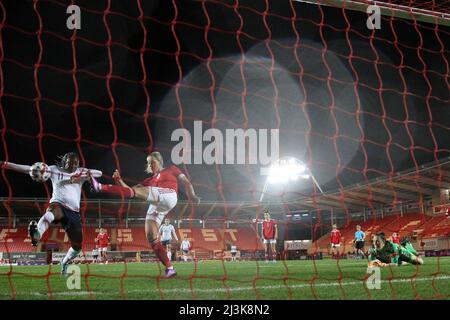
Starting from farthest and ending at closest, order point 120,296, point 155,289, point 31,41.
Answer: point 31,41 → point 155,289 → point 120,296

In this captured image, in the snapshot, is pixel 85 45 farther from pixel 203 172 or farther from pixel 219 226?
pixel 219 226

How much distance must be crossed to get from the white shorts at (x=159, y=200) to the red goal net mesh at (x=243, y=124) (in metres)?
0.79

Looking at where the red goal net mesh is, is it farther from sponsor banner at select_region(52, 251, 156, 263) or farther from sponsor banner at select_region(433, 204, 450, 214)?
sponsor banner at select_region(52, 251, 156, 263)

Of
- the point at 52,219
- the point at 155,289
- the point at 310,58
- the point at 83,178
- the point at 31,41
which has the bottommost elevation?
the point at 155,289

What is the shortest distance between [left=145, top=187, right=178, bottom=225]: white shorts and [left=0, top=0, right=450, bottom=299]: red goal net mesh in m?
0.79

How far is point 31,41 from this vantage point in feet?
53.7

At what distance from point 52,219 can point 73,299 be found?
1.81 meters

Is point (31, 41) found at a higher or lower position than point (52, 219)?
higher

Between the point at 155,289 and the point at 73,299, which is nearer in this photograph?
the point at 73,299

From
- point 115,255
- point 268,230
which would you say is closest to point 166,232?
point 268,230

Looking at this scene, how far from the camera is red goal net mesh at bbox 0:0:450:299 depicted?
6855 mm

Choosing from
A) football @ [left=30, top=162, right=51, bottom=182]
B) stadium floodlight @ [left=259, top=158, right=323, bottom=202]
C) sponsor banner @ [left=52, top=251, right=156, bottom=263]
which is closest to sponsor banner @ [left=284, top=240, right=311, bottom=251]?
stadium floodlight @ [left=259, top=158, right=323, bottom=202]

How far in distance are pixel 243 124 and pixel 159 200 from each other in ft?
47.9
